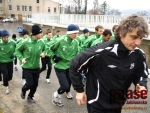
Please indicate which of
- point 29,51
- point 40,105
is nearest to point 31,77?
point 29,51

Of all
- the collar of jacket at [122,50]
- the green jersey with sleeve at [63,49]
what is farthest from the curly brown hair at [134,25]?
the green jersey with sleeve at [63,49]

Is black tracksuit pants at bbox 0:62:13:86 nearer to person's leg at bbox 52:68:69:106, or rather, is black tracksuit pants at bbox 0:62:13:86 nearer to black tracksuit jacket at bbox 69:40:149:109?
person's leg at bbox 52:68:69:106

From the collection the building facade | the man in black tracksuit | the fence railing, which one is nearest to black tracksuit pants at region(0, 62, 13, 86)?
the man in black tracksuit

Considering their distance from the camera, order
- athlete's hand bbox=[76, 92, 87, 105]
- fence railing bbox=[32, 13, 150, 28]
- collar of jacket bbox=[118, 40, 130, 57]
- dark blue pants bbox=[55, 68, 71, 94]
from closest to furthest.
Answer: collar of jacket bbox=[118, 40, 130, 57] → athlete's hand bbox=[76, 92, 87, 105] → dark blue pants bbox=[55, 68, 71, 94] → fence railing bbox=[32, 13, 150, 28]

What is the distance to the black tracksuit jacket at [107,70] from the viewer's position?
2.47 meters

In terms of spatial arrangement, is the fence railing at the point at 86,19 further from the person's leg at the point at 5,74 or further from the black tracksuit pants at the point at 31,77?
the black tracksuit pants at the point at 31,77

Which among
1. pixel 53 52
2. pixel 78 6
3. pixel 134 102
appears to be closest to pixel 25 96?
pixel 53 52

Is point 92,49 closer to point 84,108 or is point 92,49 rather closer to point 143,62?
point 143,62

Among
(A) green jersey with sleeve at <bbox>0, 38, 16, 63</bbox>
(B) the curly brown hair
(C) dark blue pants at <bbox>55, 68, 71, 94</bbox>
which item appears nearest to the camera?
(B) the curly brown hair

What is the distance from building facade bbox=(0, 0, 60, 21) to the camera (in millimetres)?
76125

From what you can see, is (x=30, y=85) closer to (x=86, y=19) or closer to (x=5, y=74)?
(x=5, y=74)

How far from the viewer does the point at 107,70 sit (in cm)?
250

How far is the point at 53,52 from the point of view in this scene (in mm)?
5512

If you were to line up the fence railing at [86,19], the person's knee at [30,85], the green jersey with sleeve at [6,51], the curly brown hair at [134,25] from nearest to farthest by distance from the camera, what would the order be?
1. the curly brown hair at [134,25]
2. the person's knee at [30,85]
3. the green jersey with sleeve at [6,51]
4. the fence railing at [86,19]
